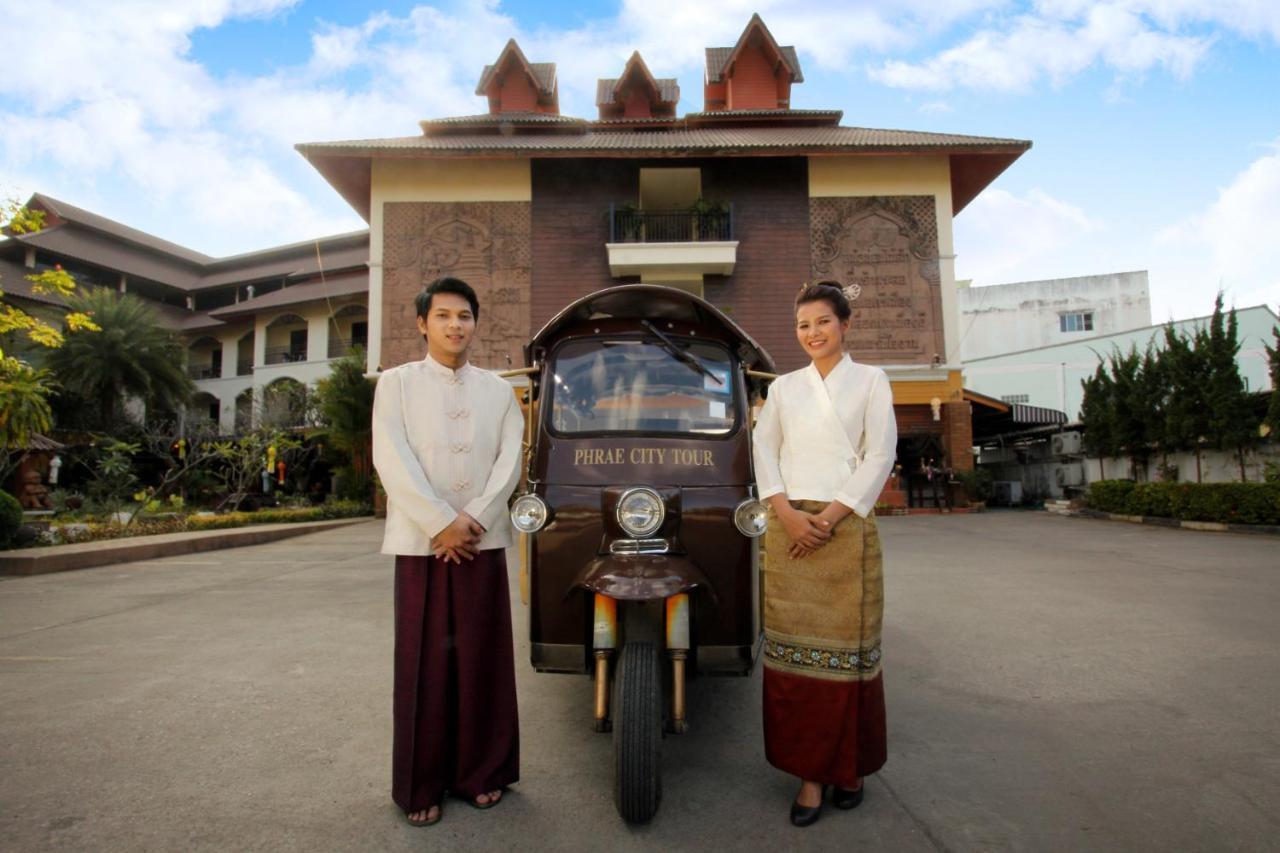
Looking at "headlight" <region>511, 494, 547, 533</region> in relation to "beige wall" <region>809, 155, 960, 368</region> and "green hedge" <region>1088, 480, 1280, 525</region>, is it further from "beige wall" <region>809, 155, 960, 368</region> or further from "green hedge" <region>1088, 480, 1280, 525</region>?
"beige wall" <region>809, 155, 960, 368</region>

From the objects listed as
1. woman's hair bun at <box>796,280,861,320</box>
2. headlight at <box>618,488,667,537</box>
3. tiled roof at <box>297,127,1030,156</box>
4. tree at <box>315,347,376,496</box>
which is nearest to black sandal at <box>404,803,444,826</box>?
headlight at <box>618,488,667,537</box>

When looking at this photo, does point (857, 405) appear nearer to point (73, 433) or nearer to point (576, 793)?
point (576, 793)

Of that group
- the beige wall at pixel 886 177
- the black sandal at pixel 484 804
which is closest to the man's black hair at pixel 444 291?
the black sandal at pixel 484 804

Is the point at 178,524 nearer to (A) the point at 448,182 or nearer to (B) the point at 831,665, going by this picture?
(A) the point at 448,182

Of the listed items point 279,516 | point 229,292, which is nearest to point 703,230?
point 279,516

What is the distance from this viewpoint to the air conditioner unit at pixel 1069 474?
2049 centimetres

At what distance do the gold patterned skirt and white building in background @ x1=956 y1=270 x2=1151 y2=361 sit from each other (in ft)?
106

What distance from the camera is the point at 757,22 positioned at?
21469 mm

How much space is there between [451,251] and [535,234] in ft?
7.20

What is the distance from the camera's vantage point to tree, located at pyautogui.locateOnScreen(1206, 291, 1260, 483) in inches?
517

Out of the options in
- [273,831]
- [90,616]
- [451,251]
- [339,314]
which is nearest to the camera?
[273,831]

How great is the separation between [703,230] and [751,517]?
1616cm

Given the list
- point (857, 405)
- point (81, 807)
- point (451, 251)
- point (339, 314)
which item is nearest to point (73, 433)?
point (339, 314)

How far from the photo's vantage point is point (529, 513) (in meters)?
3.05
